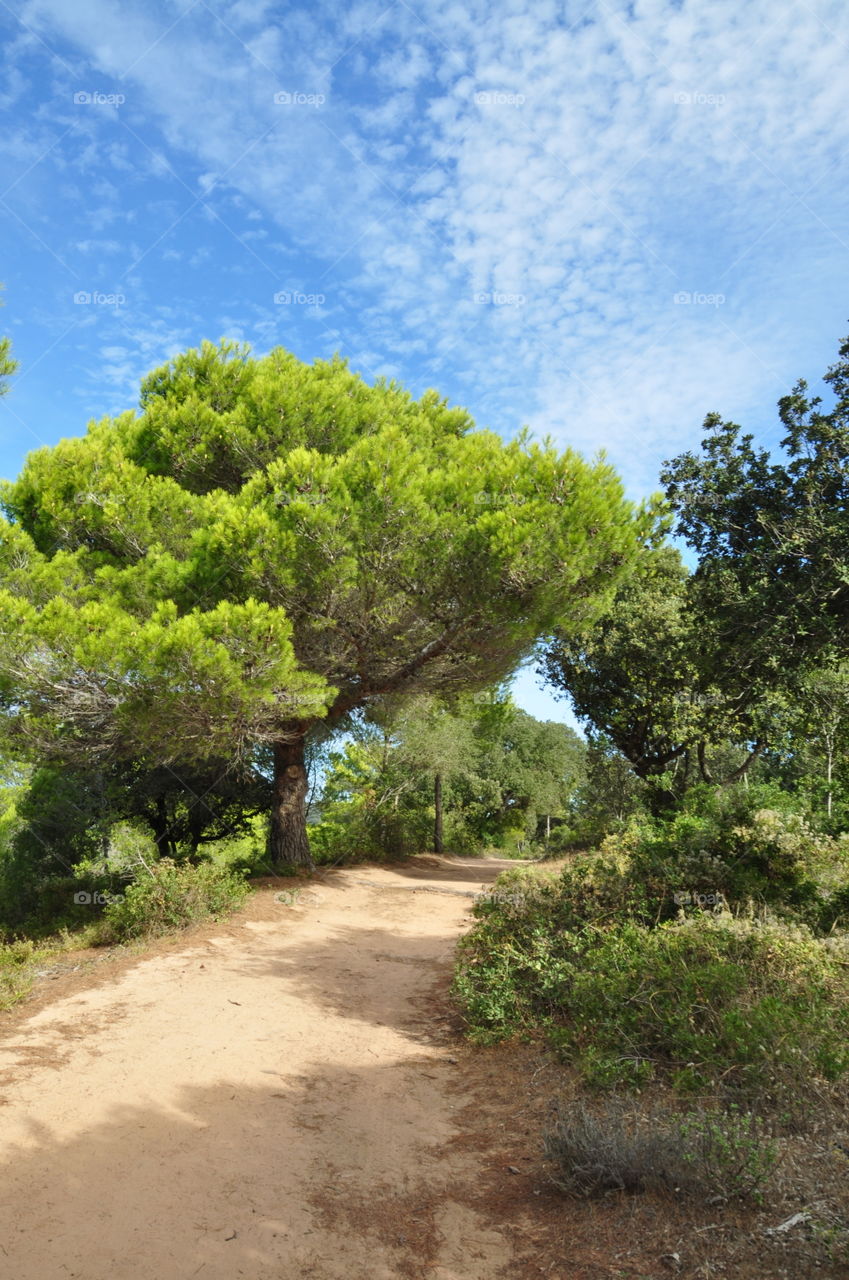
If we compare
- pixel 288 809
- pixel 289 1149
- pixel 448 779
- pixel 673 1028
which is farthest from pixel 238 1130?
pixel 448 779

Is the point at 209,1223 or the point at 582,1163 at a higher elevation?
the point at 582,1163

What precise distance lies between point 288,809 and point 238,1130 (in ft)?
33.4

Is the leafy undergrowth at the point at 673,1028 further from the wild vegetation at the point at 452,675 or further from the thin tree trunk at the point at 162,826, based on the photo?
the thin tree trunk at the point at 162,826

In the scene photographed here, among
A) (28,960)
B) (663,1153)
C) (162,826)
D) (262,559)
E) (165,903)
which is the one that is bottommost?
(28,960)

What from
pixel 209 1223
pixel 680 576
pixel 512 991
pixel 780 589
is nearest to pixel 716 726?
pixel 680 576

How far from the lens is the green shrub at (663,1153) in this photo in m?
3.26

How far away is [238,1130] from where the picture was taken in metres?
4.69

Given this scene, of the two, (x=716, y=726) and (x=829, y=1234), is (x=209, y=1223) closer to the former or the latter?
(x=829, y=1234)

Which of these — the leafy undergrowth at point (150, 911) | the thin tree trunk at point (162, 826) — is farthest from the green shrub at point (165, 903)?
the thin tree trunk at point (162, 826)

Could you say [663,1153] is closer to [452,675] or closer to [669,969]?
[669,969]

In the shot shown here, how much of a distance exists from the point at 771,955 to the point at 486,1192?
114 inches

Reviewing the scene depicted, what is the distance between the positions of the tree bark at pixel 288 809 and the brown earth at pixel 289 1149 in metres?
6.22

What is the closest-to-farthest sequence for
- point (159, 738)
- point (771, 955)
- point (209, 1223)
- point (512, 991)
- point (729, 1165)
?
point (729, 1165), point (209, 1223), point (771, 955), point (512, 991), point (159, 738)

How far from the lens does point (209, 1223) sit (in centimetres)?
364
